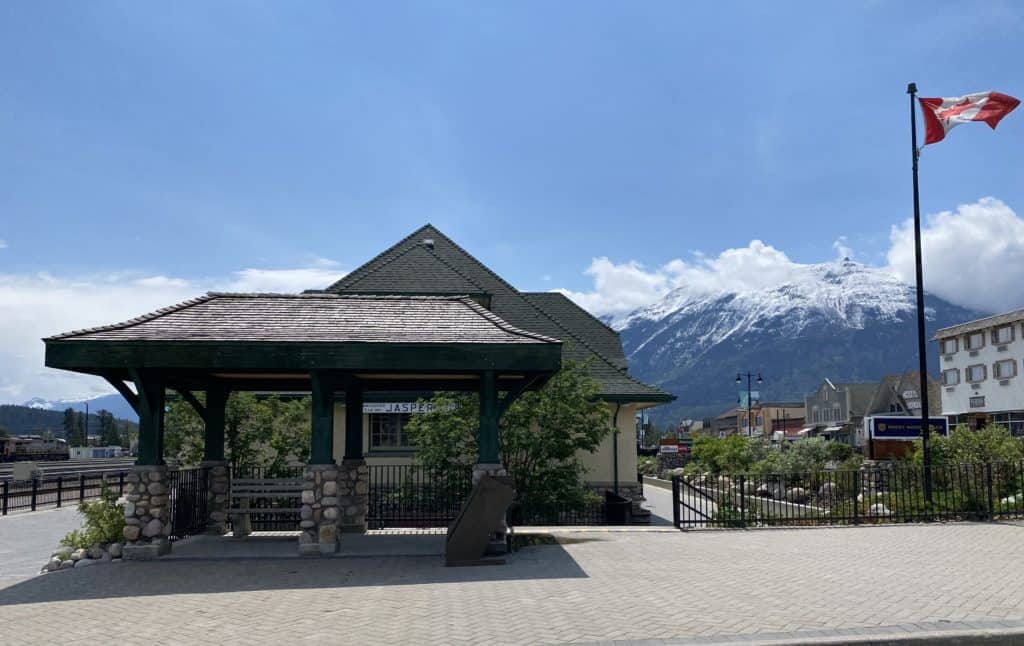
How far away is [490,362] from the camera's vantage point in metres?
13.3

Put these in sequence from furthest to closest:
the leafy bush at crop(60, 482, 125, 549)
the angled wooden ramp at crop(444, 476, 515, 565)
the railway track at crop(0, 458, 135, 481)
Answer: the railway track at crop(0, 458, 135, 481), the leafy bush at crop(60, 482, 125, 549), the angled wooden ramp at crop(444, 476, 515, 565)

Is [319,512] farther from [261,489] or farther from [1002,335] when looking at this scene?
[1002,335]

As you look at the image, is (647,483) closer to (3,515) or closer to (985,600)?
(3,515)

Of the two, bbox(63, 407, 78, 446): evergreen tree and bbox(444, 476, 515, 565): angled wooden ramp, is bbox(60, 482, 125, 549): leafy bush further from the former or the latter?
bbox(63, 407, 78, 446): evergreen tree

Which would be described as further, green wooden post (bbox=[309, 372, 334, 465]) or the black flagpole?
the black flagpole

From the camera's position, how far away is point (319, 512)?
13.8m

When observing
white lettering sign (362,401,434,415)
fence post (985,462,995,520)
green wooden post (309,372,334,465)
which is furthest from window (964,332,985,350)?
green wooden post (309,372,334,465)

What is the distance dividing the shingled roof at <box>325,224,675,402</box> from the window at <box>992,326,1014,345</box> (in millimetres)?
45225

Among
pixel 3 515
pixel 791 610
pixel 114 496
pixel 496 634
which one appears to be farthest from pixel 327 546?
pixel 3 515

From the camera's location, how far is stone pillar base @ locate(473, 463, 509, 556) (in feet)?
43.8

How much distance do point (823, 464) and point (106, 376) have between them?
26.0 m

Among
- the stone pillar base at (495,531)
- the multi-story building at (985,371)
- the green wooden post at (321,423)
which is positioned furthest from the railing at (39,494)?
the multi-story building at (985,371)

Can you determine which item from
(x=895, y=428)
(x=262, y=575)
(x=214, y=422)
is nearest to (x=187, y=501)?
(x=214, y=422)

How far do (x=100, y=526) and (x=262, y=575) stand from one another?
13.0 feet
